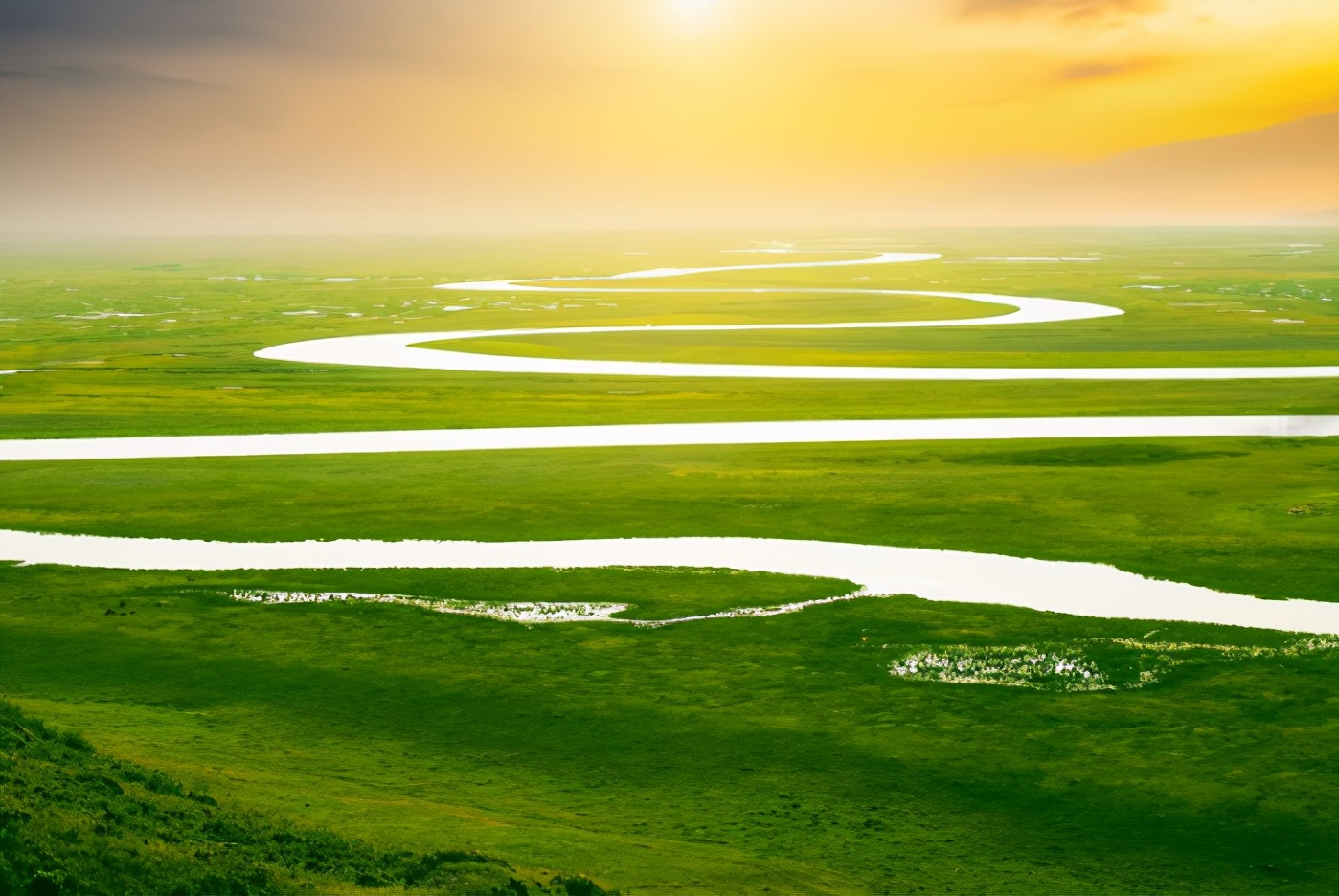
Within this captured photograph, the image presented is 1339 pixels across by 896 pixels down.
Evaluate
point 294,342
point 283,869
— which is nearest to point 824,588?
point 283,869

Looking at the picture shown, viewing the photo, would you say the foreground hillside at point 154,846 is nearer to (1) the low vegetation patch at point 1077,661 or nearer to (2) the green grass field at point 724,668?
(2) the green grass field at point 724,668

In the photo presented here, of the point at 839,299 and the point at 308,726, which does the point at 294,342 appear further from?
the point at 308,726

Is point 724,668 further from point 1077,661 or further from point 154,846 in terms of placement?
point 154,846

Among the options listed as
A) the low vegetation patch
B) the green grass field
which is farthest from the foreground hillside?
the low vegetation patch

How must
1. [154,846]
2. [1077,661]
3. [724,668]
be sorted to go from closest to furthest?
[154,846]
[724,668]
[1077,661]

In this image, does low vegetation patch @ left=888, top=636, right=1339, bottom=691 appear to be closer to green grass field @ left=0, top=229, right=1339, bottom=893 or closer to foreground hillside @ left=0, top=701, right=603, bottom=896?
green grass field @ left=0, top=229, right=1339, bottom=893

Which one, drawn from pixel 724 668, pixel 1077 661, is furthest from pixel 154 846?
pixel 1077 661

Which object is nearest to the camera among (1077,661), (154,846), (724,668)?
(154,846)

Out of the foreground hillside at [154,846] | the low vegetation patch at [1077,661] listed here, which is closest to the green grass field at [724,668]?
the low vegetation patch at [1077,661]
